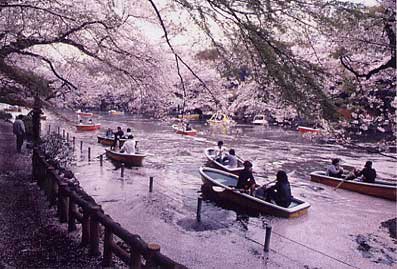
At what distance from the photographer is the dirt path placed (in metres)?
5.42

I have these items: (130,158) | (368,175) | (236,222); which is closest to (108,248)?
(236,222)

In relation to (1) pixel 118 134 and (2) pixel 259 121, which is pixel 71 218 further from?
(2) pixel 259 121

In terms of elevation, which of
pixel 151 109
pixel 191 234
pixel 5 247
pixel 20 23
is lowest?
pixel 191 234

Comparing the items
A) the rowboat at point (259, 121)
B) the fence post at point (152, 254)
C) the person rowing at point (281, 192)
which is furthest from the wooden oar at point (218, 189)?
the rowboat at point (259, 121)

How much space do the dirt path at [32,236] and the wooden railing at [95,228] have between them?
8.5 inches

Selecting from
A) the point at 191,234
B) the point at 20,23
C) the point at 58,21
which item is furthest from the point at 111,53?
the point at 191,234

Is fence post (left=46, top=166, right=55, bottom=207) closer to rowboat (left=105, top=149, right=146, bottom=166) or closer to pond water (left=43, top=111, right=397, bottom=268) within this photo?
pond water (left=43, top=111, right=397, bottom=268)

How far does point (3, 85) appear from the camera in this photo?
27.8 feet

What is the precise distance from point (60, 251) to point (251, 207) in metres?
6.51

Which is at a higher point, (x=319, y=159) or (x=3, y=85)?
(x=3, y=85)

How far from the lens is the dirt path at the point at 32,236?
5422 mm

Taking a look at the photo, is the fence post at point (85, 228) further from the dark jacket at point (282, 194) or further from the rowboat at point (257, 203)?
the dark jacket at point (282, 194)

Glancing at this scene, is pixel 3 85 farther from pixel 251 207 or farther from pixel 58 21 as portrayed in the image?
pixel 251 207

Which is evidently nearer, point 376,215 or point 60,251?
point 60,251
